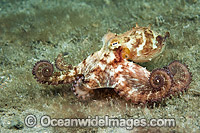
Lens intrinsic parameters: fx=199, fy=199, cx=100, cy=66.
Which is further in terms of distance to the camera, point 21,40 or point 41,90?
point 21,40

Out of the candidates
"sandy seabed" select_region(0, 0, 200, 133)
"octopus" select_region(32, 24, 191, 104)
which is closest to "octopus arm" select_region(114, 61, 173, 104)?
"octopus" select_region(32, 24, 191, 104)

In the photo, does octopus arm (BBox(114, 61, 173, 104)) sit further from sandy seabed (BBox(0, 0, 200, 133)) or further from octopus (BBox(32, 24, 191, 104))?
sandy seabed (BBox(0, 0, 200, 133))

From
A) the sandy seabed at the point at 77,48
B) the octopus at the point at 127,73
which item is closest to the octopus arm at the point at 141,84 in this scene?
the octopus at the point at 127,73

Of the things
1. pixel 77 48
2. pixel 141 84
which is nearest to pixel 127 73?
pixel 141 84

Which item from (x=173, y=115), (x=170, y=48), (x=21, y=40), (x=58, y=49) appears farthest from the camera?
(x=21, y=40)

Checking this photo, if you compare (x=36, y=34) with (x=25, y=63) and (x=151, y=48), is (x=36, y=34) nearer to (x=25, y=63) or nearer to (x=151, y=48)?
(x=25, y=63)

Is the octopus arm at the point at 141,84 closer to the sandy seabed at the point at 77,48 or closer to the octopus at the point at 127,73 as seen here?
the octopus at the point at 127,73

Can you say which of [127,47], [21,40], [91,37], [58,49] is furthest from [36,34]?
[127,47]

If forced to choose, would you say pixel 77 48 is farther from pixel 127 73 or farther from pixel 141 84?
pixel 141 84
